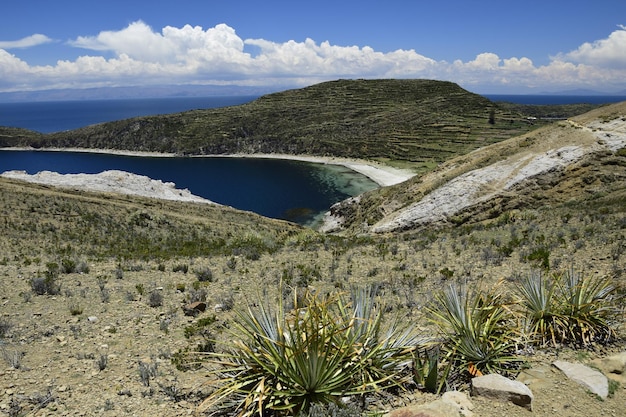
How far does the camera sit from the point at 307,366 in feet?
15.7

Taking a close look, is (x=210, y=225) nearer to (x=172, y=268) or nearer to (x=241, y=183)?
(x=172, y=268)

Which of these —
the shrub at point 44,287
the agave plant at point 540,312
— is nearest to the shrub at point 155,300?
the shrub at point 44,287

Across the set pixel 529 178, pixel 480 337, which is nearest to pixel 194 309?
pixel 480 337

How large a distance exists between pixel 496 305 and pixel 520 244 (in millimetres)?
8611

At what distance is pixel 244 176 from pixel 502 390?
3443 inches

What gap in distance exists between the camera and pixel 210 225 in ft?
95.1

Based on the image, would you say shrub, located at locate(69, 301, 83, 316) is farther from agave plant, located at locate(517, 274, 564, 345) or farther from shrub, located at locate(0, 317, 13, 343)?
agave plant, located at locate(517, 274, 564, 345)

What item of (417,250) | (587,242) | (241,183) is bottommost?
(241,183)

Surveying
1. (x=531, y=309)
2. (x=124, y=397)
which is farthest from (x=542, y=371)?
(x=124, y=397)

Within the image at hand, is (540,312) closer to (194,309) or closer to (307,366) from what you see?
(307,366)

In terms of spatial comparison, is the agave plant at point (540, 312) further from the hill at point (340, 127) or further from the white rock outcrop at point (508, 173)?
the hill at point (340, 127)

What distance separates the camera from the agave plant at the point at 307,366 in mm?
4758

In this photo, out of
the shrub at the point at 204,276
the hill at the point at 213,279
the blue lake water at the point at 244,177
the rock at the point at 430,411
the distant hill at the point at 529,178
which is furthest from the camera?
the blue lake water at the point at 244,177

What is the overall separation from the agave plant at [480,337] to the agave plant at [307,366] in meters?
0.71
